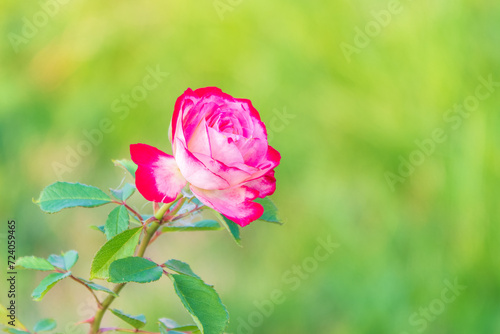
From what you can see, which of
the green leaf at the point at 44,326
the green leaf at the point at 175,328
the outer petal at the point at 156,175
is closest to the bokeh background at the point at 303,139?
the green leaf at the point at 44,326

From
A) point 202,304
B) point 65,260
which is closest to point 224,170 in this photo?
point 202,304

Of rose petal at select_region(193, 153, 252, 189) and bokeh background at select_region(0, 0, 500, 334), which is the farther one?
bokeh background at select_region(0, 0, 500, 334)

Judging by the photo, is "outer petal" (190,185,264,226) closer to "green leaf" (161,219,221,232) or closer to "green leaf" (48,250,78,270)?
"green leaf" (161,219,221,232)

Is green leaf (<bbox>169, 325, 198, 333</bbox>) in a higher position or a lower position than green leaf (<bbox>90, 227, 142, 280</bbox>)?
lower

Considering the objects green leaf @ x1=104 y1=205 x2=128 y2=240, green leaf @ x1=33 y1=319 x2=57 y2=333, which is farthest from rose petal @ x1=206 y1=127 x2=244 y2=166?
green leaf @ x1=33 y1=319 x2=57 y2=333

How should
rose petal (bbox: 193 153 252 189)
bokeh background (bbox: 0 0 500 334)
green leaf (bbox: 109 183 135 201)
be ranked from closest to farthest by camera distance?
rose petal (bbox: 193 153 252 189), green leaf (bbox: 109 183 135 201), bokeh background (bbox: 0 0 500 334)

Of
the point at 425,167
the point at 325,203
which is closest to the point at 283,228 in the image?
the point at 325,203

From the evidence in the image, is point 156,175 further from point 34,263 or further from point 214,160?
point 34,263
